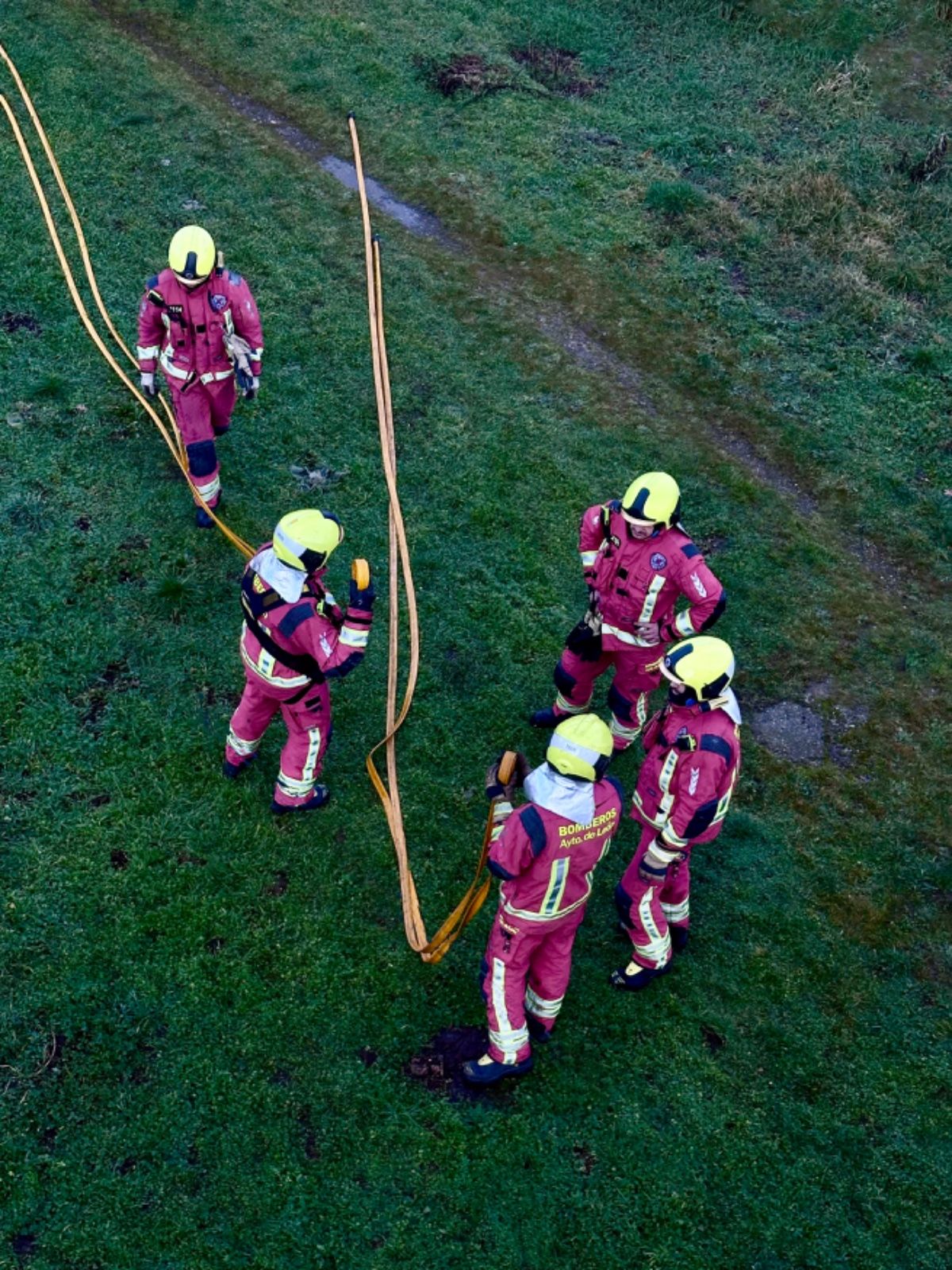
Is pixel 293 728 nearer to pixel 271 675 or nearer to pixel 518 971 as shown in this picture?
pixel 271 675

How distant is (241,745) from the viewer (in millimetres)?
7609

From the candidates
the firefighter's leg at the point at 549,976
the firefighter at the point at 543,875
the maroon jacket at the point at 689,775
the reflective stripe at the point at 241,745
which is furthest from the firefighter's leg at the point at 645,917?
the reflective stripe at the point at 241,745

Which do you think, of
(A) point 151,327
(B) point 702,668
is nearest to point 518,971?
(B) point 702,668

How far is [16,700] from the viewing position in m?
8.09

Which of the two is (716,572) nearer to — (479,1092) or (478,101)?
(479,1092)

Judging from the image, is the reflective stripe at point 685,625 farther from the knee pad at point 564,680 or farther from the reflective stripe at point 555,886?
the reflective stripe at point 555,886

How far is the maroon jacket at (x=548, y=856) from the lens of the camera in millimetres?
5781

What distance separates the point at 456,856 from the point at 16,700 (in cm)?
337

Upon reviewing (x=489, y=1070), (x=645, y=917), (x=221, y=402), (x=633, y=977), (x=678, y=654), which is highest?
(x=678, y=654)

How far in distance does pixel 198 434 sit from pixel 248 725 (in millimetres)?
2982

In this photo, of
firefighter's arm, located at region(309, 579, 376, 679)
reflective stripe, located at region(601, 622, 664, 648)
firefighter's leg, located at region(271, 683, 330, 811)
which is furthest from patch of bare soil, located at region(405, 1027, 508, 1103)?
reflective stripe, located at region(601, 622, 664, 648)

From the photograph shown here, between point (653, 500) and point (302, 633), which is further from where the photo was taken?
point (653, 500)

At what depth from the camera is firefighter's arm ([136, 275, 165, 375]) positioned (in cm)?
873

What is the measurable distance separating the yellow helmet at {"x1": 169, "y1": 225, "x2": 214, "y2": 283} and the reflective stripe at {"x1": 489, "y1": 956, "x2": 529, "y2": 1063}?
5500mm
